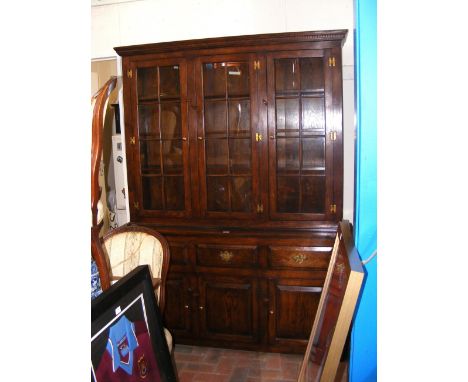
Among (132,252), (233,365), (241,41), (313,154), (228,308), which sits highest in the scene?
(241,41)

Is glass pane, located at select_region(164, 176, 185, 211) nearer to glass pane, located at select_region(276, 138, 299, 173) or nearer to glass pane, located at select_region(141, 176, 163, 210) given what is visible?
glass pane, located at select_region(141, 176, 163, 210)

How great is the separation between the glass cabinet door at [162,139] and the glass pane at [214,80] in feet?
0.64

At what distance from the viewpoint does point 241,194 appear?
102 inches

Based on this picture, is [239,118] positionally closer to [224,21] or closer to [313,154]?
[313,154]

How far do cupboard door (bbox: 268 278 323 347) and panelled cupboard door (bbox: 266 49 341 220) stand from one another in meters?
0.48

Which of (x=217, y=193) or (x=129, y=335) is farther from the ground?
(x=217, y=193)

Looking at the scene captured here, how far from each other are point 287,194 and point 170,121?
1032 mm

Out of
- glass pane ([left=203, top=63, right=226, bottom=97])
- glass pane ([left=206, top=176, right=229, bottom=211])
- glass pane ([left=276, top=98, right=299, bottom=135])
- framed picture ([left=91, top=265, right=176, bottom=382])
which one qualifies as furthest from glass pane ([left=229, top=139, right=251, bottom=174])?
framed picture ([left=91, top=265, right=176, bottom=382])

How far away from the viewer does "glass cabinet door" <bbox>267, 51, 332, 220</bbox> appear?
7.99ft

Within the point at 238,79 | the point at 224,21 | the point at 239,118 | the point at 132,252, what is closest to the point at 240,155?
the point at 239,118

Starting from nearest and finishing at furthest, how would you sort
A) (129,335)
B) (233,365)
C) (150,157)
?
(129,335) < (233,365) < (150,157)
